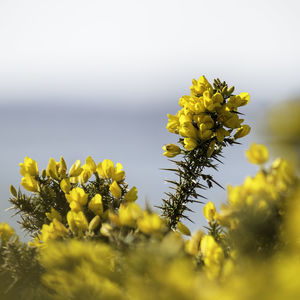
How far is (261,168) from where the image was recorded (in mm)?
932

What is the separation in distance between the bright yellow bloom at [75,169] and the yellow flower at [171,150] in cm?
38

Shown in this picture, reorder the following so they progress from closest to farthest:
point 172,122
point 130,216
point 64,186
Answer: point 130,216, point 64,186, point 172,122

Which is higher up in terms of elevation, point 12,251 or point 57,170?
point 57,170

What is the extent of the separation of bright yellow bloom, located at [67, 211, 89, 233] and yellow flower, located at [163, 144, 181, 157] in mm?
561

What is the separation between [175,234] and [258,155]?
36 cm

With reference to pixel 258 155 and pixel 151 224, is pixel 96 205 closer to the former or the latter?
pixel 151 224

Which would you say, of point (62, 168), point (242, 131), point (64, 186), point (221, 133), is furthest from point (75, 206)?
point (242, 131)

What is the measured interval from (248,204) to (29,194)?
2.89 ft

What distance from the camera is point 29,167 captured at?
4.22 feet

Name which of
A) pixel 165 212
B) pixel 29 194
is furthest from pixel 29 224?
pixel 165 212

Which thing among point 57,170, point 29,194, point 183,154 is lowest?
point 29,194

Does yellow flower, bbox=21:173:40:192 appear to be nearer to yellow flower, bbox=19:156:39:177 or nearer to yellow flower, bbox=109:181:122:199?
yellow flower, bbox=19:156:39:177

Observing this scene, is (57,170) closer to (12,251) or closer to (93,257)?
(12,251)

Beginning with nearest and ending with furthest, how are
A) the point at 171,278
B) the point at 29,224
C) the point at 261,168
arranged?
the point at 171,278 < the point at 261,168 < the point at 29,224
